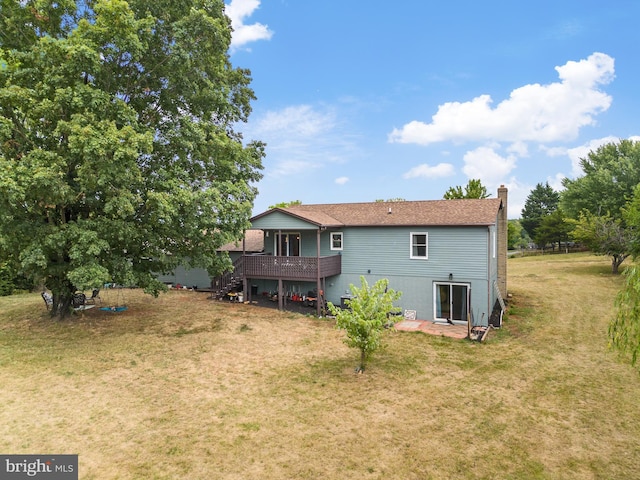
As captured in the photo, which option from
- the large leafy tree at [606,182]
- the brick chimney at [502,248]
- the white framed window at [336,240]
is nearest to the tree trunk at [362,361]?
the white framed window at [336,240]

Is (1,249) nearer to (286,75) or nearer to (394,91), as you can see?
(286,75)

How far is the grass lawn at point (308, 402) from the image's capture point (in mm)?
7059

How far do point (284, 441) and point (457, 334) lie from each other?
1072 centimetres

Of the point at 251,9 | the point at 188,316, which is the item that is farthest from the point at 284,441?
the point at 251,9

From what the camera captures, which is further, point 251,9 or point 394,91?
point 394,91

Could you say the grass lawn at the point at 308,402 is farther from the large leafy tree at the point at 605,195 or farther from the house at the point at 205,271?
the large leafy tree at the point at 605,195

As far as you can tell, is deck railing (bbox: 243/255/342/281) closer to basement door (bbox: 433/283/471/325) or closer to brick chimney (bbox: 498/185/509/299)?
basement door (bbox: 433/283/471/325)

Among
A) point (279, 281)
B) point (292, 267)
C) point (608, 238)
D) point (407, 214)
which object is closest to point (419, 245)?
point (407, 214)

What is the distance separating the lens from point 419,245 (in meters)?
18.7

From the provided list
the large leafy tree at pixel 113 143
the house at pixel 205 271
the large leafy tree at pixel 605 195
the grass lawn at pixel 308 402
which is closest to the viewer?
the grass lawn at pixel 308 402

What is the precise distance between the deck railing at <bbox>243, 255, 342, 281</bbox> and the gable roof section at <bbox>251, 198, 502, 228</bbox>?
205cm

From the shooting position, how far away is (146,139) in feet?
41.3

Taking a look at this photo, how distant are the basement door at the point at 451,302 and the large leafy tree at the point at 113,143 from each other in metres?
10.3

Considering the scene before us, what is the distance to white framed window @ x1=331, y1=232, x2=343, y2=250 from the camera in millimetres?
20938
